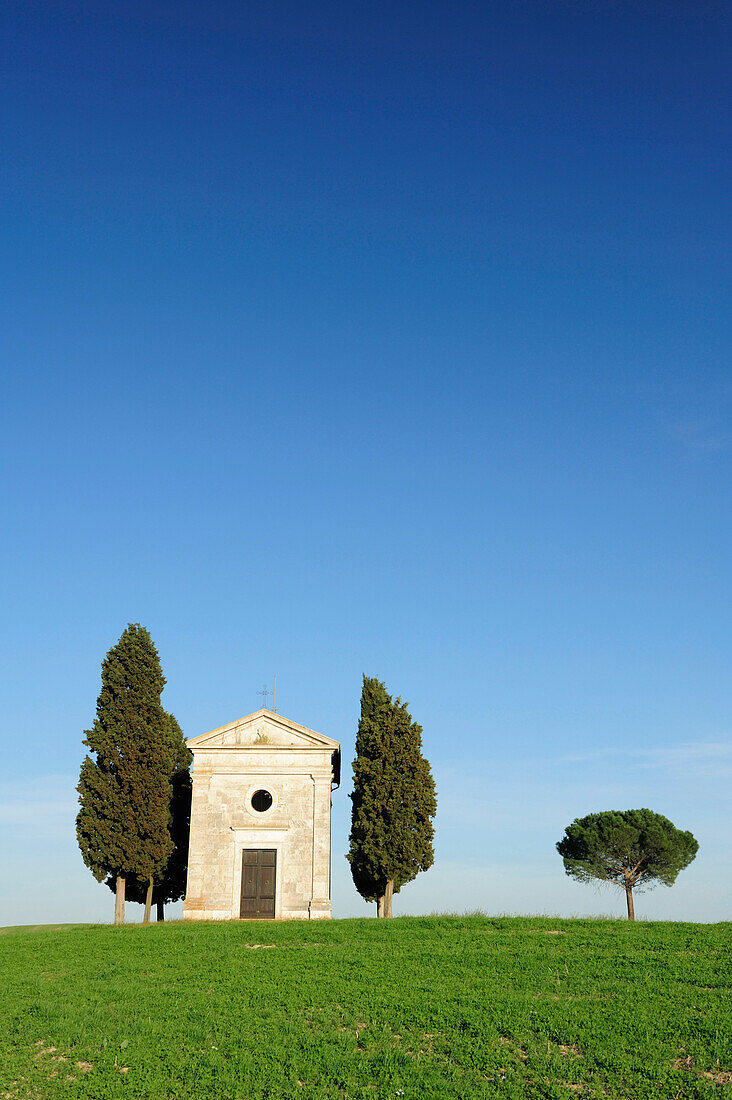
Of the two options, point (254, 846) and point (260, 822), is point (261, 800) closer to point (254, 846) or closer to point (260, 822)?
point (260, 822)

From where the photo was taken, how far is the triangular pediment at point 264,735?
1419 inches

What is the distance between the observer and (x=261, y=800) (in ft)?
117

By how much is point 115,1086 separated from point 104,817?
73.5 feet

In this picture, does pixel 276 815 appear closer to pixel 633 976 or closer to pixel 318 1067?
pixel 633 976

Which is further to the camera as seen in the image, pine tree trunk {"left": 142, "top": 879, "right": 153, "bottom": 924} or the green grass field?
Answer: pine tree trunk {"left": 142, "top": 879, "right": 153, "bottom": 924}

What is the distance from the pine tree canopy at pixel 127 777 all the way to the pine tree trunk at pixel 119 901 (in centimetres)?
35

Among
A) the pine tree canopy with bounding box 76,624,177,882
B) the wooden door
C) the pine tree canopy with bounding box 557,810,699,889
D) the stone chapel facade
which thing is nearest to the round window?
the stone chapel facade

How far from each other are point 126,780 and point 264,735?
5810 millimetres

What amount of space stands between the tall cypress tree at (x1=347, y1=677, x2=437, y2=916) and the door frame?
3431 mm

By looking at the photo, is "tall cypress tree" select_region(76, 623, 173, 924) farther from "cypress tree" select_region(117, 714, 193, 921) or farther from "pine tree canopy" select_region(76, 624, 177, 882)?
"cypress tree" select_region(117, 714, 193, 921)

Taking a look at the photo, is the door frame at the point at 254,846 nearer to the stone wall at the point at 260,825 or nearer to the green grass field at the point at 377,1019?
the stone wall at the point at 260,825

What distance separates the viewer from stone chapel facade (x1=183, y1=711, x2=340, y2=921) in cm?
3412

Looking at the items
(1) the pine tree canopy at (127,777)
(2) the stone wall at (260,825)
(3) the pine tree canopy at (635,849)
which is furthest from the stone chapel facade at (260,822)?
(3) the pine tree canopy at (635,849)

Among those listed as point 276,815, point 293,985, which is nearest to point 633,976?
point 293,985
